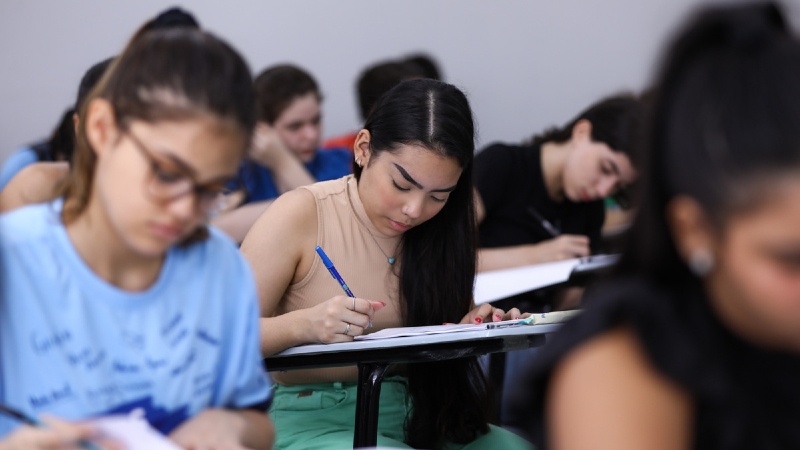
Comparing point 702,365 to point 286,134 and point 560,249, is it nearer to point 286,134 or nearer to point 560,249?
point 560,249

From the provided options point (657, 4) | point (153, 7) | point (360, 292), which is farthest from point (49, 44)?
point (657, 4)

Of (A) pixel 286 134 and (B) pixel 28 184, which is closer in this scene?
(B) pixel 28 184

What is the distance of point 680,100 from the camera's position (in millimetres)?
664

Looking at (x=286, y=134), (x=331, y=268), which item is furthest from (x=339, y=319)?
(x=286, y=134)

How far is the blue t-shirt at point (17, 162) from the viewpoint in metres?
1.89

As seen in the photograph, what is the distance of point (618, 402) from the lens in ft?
2.12

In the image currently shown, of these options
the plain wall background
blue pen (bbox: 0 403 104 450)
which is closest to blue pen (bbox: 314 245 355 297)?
blue pen (bbox: 0 403 104 450)

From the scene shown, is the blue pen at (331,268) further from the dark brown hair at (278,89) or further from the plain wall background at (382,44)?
the plain wall background at (382,44)

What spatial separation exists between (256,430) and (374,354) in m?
0.33

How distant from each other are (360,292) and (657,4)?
285cm

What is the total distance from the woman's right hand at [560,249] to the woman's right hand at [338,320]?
1120 millimetres

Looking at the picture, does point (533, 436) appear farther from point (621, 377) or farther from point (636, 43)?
point (636, 43)

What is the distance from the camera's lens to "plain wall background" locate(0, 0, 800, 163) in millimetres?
3061

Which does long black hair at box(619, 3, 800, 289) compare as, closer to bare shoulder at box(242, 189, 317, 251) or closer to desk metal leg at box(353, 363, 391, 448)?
desk metal leg at box(353, 363, 391, 448)
